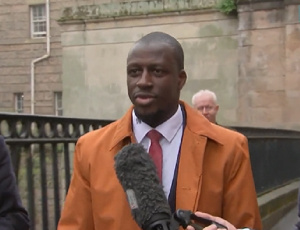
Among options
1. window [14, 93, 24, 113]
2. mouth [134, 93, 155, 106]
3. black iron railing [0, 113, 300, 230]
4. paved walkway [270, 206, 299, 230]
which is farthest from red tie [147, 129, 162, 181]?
window [14, 93, 24, 113]

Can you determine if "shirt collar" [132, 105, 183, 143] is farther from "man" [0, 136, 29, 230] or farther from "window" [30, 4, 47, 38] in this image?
"window" [30, 4, 47, 38]

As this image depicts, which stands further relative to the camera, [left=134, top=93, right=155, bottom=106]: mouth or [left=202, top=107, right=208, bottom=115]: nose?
[left=202, top=107, right=208, bottom=115]: nose

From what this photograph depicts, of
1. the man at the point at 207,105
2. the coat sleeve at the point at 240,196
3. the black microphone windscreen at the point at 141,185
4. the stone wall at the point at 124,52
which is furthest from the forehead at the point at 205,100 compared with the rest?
the stone wall at the point at 124,52

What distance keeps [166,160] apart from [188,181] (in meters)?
0.14

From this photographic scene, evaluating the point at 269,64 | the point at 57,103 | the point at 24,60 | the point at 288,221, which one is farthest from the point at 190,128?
the point at 24,60

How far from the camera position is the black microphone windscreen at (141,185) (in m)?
2.20

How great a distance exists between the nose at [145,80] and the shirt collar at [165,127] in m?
0.20

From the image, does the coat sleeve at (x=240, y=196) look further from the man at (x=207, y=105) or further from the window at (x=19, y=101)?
the window at (x=19, y=101)

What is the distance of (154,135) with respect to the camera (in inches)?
107

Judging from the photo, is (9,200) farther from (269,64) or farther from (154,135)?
(269,64)

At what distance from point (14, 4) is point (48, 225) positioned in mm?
27696

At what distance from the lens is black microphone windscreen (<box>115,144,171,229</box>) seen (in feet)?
7.22

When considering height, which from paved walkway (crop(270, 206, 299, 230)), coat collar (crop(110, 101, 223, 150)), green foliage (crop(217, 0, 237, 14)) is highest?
green foliage (crop(217, 0, 237, 14))

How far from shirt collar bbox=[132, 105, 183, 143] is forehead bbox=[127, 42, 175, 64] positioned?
0.25 m
